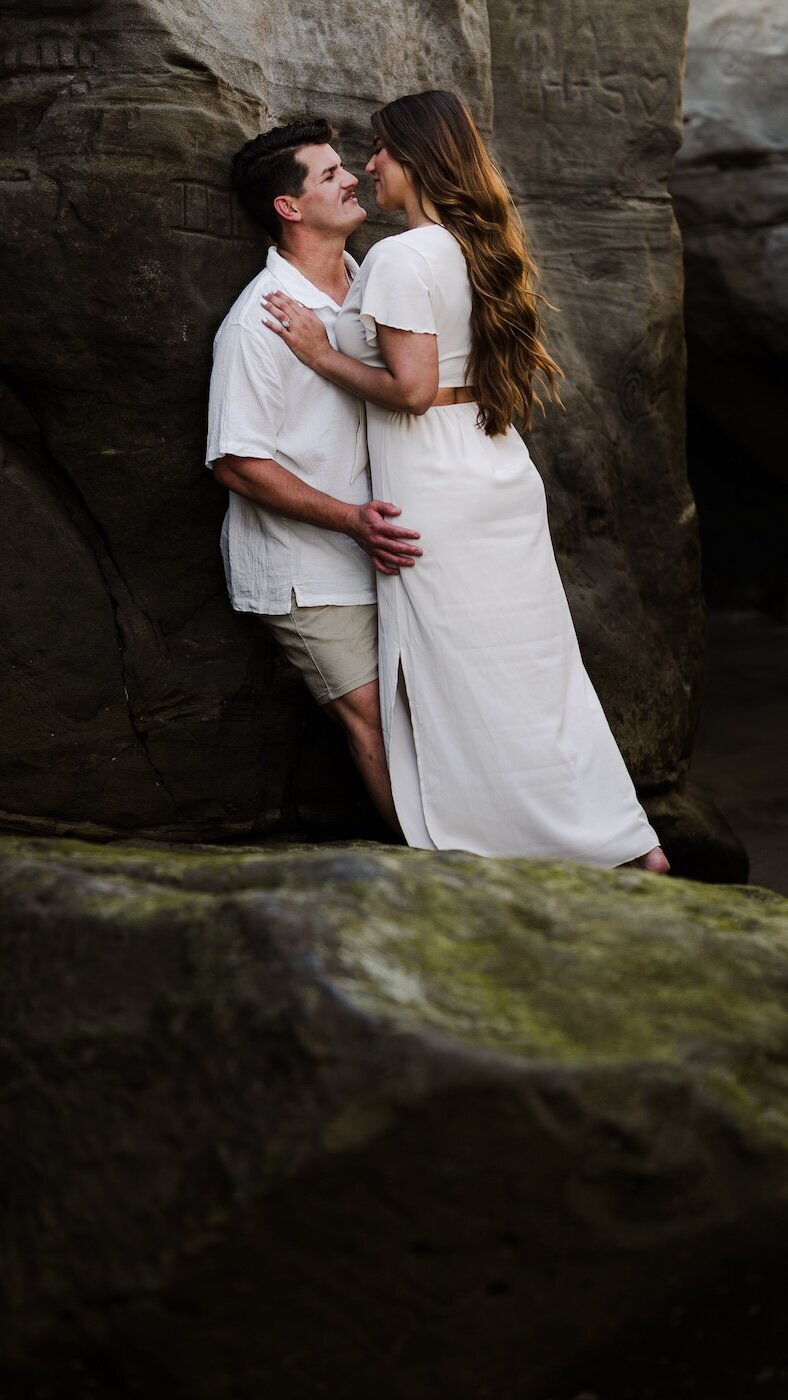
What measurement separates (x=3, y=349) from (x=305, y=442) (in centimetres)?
74

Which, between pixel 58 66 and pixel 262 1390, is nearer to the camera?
pixel 262 1390

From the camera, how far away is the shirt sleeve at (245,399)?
3.51 meters

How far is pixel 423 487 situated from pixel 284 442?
347 millimetres

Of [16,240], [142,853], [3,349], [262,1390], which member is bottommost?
[262,1390]

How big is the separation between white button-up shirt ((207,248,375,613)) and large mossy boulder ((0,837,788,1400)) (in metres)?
1.66

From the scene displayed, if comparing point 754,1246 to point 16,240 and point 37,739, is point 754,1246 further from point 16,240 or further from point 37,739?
point 16,240

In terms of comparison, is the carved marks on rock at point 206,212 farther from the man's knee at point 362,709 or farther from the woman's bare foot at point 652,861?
the woman's bare foot at point 652,861

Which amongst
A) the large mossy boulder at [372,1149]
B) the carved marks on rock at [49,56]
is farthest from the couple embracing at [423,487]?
the large mossy boulder at [372,1149]

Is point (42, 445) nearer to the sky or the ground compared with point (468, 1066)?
nearer to the sky

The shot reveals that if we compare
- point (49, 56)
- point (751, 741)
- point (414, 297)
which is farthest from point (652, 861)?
point (751, 741)

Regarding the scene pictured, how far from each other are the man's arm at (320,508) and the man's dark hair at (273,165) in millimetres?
616

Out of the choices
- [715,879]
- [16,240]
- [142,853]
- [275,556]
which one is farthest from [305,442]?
[715,879]

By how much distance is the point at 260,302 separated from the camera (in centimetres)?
358

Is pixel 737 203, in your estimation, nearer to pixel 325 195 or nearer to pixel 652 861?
pixel 325 195
